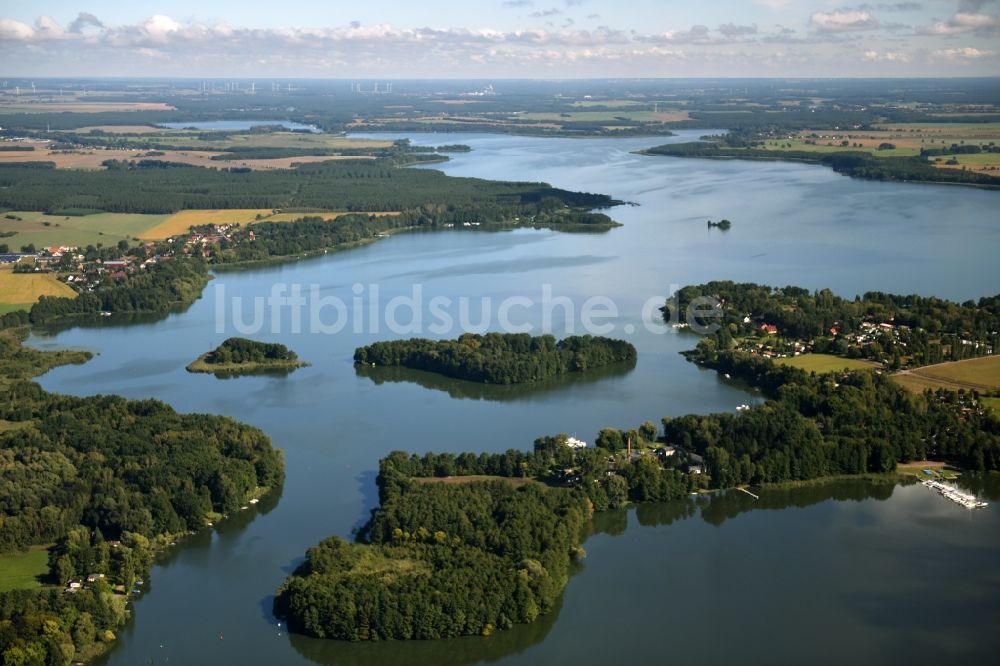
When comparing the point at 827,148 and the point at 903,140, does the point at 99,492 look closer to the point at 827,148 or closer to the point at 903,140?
the point at 827,148

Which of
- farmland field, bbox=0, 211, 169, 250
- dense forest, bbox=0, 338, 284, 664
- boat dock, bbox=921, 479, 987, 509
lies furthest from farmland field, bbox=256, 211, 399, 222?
boat dock, bbox=921, 479, 987, 509

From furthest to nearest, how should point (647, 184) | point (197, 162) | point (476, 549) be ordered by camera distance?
point (197, 162), point (647, 184), point (476, 549)

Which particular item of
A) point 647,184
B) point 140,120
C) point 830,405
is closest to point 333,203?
point 647,184

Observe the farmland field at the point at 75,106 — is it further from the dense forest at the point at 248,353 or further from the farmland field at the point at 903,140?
the dense forest at the point at 248,353

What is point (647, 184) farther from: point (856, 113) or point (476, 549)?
point (856, 113)

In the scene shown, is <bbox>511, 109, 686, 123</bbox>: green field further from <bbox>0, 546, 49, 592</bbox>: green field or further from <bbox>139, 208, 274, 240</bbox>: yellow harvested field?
<bbox>0, 546, 49, 592</bbox>: green field

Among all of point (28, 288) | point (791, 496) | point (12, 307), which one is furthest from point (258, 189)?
point (791, 496)
